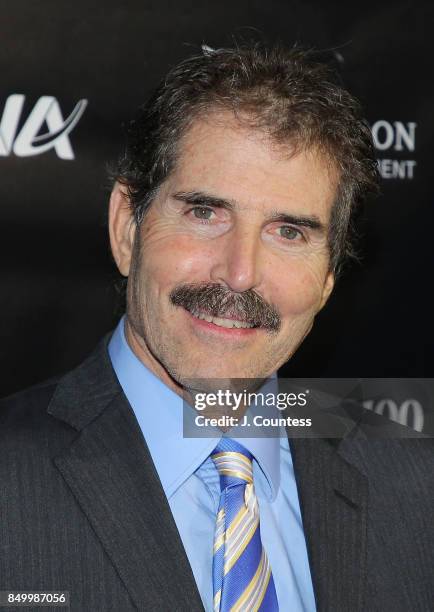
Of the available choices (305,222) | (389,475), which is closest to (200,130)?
(305,222)

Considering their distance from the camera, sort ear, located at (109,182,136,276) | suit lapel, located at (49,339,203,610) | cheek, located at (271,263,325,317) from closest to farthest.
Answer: suit lapel, located at (49,339,203,610)
cheek, located at (271,263,325,317)
ear, located at (109,182,136,276)

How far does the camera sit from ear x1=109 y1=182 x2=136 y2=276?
7.09 feet

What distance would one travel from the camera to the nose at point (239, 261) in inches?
73.8

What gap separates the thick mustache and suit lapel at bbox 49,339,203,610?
0.26 meters

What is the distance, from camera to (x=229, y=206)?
1.92 metres

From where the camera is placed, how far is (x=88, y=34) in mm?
2621

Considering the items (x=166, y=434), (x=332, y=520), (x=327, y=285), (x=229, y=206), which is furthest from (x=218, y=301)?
(x=332, y=520)

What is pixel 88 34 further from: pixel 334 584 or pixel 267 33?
pixel 334 584

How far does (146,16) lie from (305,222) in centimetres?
103

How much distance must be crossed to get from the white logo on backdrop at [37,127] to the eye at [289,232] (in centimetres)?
93

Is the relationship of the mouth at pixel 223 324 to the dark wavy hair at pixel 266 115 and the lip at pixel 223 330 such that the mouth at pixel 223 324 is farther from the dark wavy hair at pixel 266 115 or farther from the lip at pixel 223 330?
the dark wavy hair at pixel 266 115

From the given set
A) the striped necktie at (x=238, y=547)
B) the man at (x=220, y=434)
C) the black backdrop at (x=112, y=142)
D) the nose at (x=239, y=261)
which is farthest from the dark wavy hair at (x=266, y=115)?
the striped necktie at (x=238, y=547)

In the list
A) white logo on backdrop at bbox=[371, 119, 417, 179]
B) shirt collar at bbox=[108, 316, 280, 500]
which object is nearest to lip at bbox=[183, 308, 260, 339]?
shirt collar at bbox=[108, 316, 280, 500]

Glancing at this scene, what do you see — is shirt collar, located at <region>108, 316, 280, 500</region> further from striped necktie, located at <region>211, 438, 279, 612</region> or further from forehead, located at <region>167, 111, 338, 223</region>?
forehead, located at <region>167, 111, 338, 223</region>
